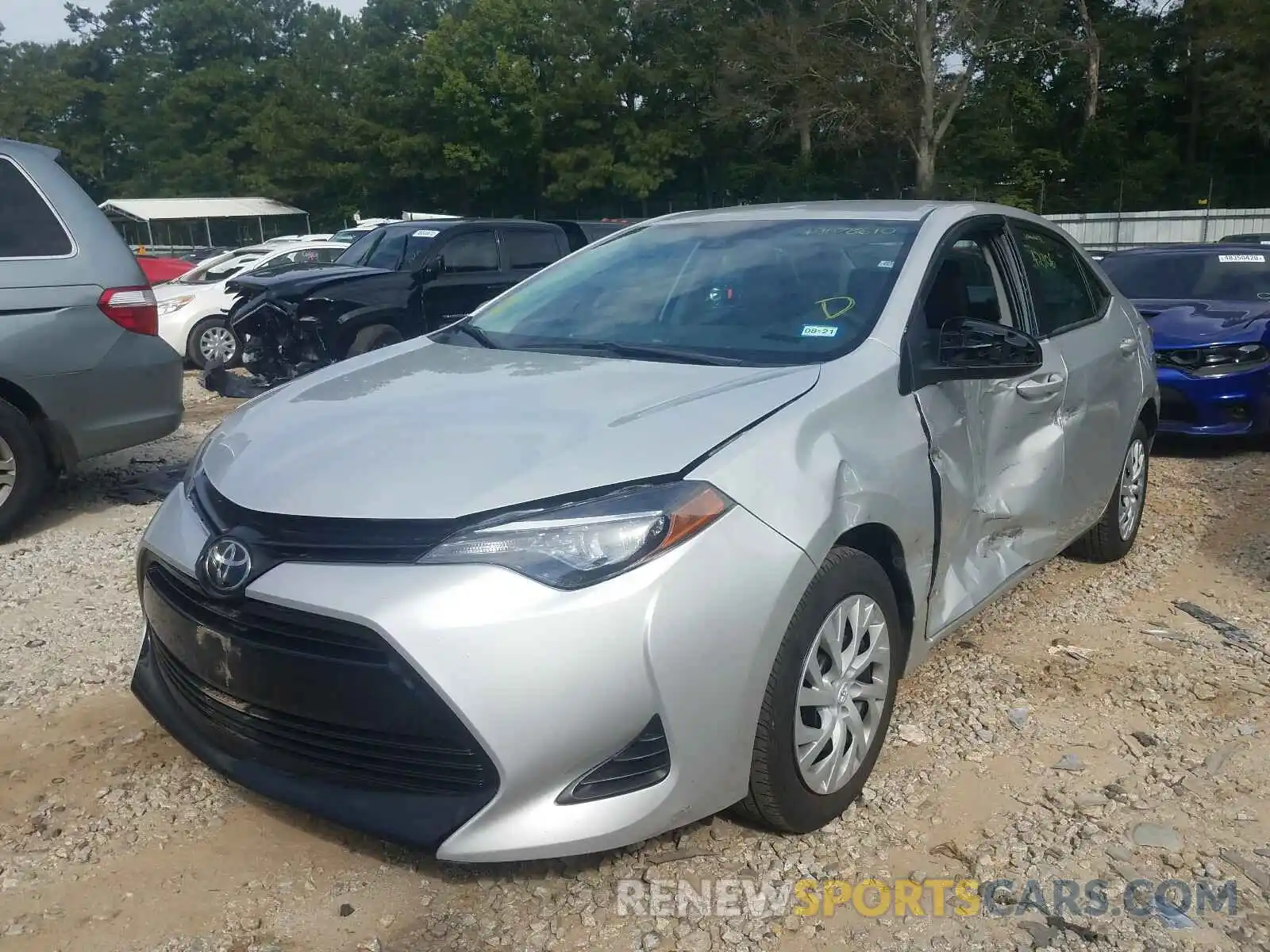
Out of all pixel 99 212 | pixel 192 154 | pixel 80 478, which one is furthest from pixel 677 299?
pixel 192 154

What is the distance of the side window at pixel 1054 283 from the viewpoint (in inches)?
165

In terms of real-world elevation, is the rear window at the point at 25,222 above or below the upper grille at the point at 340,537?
above

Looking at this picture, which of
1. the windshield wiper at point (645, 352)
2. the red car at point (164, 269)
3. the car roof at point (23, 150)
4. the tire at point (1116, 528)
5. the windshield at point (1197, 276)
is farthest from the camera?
the red car at point (164, 269)

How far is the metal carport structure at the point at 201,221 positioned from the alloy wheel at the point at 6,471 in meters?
35.6

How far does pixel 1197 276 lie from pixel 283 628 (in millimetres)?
8067

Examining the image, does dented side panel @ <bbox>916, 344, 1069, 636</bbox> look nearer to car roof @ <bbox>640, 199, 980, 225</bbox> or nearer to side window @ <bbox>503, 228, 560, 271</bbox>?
car roof @ <bbox>640, 199, 980, 225</bbox>

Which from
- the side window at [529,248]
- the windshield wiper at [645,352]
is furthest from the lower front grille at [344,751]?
the side window at [529,248]

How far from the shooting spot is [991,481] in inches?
141

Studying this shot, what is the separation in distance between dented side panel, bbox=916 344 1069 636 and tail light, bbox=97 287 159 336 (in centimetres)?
401

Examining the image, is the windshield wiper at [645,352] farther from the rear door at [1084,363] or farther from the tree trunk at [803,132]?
Answer: the tree trunk at [803,132]

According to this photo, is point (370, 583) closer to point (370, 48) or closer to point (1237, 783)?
point (1237, 783)

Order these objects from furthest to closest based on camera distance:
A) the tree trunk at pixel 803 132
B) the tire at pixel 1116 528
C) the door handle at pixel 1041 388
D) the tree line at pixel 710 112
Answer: the tree trunk at pixel 803 132, the tree line at pixel 710 112, the tire at pixel 1116 528, the door handle at pixel 1041 388

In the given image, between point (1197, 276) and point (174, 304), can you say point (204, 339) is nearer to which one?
point (174, 304)

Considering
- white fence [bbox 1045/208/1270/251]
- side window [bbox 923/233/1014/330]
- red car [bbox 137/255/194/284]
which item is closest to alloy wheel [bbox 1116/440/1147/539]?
side window [bbox 923/233/1014/330]
